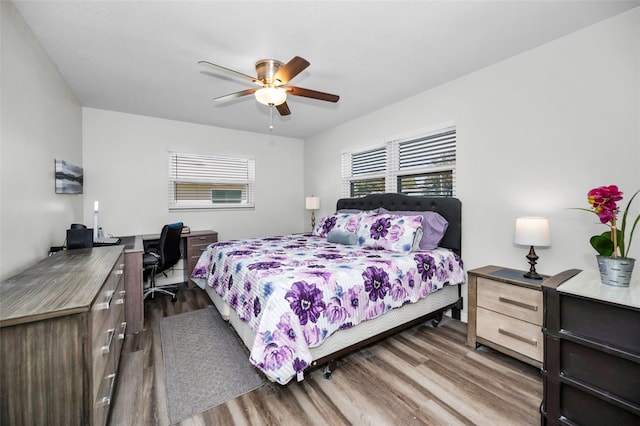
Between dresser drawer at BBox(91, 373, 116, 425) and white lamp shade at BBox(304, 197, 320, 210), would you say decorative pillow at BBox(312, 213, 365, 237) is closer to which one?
white lamp shade at BBox(304, 197, 320, 210)

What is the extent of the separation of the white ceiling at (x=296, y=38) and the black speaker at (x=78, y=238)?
154cm

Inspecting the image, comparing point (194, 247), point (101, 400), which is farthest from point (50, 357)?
point (194, 247)

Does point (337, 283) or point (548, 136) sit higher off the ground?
point (548, 136)

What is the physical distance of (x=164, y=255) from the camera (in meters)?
3.40

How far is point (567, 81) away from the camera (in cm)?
217

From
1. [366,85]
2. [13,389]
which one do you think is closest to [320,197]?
[366,85]

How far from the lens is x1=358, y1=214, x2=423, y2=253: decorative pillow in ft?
8.95

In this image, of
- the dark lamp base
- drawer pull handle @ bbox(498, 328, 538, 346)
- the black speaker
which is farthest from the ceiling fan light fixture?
drawer pull handle @ bbox(498, 328, 538, 346)

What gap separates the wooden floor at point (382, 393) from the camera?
161cm

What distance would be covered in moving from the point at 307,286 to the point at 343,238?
1.47 meters

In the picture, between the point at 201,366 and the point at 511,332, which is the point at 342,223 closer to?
the point at 511,332

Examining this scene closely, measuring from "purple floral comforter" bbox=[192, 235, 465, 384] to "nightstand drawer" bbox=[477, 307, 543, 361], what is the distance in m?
0.45

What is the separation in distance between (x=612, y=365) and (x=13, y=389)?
2.46 metres

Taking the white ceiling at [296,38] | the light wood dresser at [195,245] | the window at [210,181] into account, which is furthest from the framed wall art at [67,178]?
the light wood dresser at [195,245]
